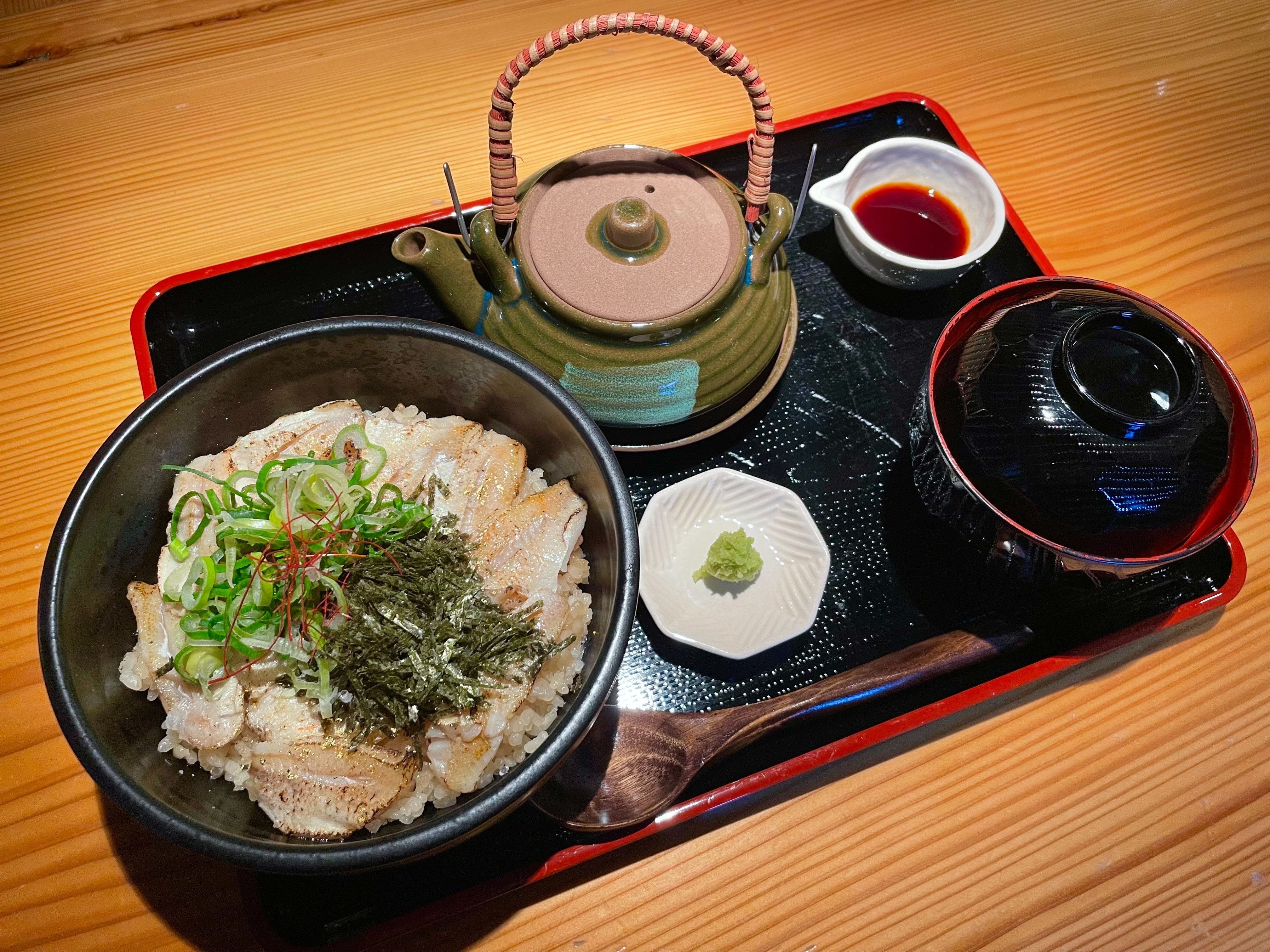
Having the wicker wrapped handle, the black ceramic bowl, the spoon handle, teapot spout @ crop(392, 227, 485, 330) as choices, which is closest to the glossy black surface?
the spoon handle

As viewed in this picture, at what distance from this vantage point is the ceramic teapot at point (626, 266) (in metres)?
1.62

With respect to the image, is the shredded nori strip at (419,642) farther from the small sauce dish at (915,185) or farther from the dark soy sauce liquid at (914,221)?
the dark soy sauce liquid at (914,221)

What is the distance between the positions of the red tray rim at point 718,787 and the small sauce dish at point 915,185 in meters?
0.13

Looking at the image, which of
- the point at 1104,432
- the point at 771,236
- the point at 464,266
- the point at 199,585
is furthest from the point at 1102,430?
the point at 199,585

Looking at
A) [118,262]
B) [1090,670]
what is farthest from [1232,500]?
[118,262]

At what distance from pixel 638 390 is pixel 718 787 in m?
0.84

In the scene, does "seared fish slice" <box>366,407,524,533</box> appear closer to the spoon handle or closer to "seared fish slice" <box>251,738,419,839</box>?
"seared fish slice" <box>251,738,419,839</box>

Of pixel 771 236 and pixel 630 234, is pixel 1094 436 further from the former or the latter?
pixel 630 234

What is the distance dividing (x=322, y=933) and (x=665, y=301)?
1.41m

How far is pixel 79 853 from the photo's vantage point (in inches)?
62.1

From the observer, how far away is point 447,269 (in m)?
1.71

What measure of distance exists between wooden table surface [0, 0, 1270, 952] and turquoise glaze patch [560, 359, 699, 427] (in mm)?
889

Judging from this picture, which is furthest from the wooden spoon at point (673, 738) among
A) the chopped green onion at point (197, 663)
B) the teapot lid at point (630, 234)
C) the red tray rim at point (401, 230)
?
the red tray rim at point (401, 230)

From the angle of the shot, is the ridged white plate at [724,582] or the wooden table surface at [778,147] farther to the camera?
the ridged white plate at [724,582]
